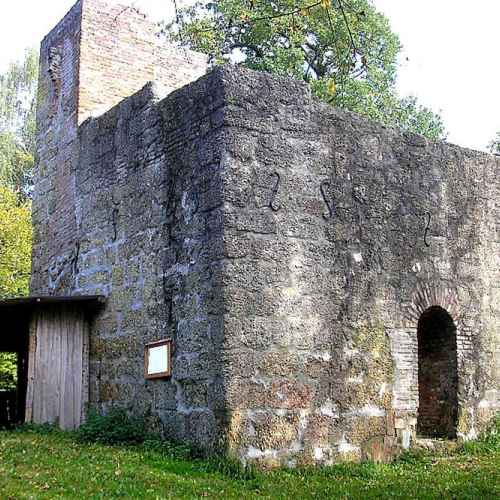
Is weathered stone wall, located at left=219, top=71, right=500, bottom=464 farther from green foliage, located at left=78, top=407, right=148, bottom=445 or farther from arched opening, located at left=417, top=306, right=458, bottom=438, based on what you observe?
green foliage, located at left=78, top=407, right=148, bottom=445

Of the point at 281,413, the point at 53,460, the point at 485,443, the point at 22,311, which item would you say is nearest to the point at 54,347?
the point at 22,311

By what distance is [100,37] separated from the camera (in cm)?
1177

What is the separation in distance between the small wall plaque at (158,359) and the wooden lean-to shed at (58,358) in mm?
1563

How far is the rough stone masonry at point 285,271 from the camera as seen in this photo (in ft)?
25.3

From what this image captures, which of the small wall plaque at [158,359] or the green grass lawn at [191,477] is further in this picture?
the small wall plaque at [158,359]

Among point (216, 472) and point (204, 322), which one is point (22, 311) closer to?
point (204, 322)

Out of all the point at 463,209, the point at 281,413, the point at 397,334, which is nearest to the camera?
the point at 281,413

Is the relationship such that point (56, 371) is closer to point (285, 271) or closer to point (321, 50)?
point (285, 271)

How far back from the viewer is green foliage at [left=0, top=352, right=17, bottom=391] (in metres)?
20.3

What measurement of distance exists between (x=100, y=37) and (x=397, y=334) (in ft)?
21.3

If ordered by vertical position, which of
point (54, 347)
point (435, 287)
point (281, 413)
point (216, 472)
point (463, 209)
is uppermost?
point (463, 209)

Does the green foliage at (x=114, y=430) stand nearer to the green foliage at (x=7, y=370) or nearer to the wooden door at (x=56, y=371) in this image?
the wooden door at (x=56, y=371)

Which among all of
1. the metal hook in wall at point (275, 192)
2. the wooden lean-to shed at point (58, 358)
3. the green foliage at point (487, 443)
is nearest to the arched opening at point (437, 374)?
the green foliage at point (487, 443)

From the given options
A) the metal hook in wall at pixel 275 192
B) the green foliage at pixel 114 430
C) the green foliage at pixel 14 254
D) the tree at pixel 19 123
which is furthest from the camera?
the tree at pixel 19 123
